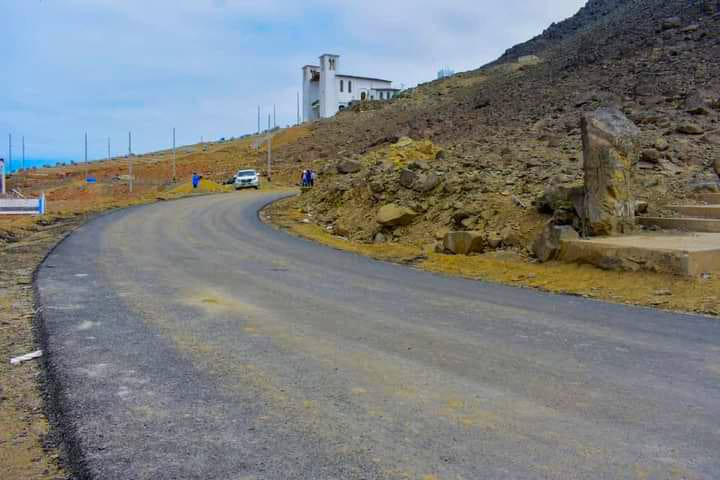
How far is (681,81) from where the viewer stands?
98.5ft

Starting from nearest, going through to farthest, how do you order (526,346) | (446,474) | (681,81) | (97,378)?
(446,474) < (97,378) < (526,346) < (681,81)

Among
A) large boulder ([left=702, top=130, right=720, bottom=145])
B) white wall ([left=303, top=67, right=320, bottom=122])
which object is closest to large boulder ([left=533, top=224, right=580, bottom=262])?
large boulder ([left=702, top=130, right=720, bottom=145])

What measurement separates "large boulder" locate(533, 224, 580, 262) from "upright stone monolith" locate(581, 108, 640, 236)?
54 centimetres

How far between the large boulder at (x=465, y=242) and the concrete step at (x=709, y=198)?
6.23m

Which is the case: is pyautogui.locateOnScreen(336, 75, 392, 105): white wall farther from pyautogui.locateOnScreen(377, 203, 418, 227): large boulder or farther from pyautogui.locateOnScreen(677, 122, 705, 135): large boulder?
pyautogui.locateOnScreen(377, 203, 418, 227): large boulder

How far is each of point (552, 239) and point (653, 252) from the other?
3.02m

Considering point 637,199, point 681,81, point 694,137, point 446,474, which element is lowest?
point 446,474

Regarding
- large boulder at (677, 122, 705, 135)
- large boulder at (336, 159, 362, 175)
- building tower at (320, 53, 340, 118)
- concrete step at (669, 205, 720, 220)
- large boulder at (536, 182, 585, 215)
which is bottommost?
concrete step at (669, 205, 720, 220)

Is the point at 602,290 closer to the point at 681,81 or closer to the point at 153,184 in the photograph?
the point at 681,81

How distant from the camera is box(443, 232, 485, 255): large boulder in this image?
1695cm

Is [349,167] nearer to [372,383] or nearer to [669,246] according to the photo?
[669,246]

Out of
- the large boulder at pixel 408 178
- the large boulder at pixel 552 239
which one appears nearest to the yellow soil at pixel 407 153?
the large boulder at pixel 408 178

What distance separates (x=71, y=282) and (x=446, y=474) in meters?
9.37

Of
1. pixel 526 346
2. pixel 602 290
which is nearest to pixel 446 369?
pixel 526 346
